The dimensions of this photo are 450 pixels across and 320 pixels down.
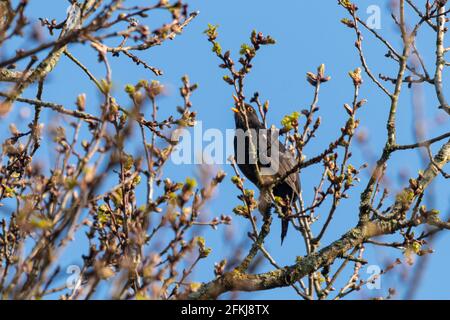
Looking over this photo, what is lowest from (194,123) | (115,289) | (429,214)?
(115,289)

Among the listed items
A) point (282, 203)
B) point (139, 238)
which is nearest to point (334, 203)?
point (282, 203)

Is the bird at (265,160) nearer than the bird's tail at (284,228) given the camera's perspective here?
Yes

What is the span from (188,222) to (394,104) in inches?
107

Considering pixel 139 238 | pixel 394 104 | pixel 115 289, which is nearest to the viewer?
pixel 115 289

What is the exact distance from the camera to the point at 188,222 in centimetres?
290

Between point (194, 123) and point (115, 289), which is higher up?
point (194, 123)

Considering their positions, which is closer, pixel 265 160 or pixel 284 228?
pixel 265 160

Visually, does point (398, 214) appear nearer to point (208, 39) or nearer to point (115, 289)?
point (208, 39)

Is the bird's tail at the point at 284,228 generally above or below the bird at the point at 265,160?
below

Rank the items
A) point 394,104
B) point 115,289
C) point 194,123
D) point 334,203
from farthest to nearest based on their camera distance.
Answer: point 394,104
point 194,123
point 334,203
point 115,289

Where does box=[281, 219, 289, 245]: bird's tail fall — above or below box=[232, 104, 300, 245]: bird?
below

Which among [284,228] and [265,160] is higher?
[265,160]

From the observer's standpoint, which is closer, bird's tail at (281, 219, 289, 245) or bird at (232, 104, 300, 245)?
bird at (232, 104, 300, 245)
